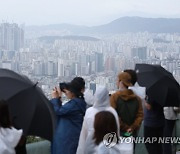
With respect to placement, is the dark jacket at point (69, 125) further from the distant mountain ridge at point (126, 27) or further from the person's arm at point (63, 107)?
the distant mountain ridge at point (126, 27)

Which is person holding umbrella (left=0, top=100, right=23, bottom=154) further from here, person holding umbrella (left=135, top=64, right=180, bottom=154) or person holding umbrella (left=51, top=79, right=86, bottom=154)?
person holding umbrella (left=135, top=64, right=180, bottom=154)

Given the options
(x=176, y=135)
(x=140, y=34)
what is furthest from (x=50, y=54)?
(x=176, y=135)

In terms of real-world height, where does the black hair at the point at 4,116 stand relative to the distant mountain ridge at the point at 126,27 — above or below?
below

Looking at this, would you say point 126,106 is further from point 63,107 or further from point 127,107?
point 63,107

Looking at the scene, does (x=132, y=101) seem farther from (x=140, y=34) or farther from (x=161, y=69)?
(x=140, y=34)

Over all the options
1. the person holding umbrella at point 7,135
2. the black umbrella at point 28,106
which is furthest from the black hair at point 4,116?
the black umbrella at point 28,106

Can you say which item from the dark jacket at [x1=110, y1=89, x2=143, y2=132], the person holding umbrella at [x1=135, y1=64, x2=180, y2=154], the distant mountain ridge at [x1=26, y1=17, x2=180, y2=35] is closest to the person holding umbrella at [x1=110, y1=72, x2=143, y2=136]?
the dark jacket at [x1=110, y1=89, x2=143, y2=132]
